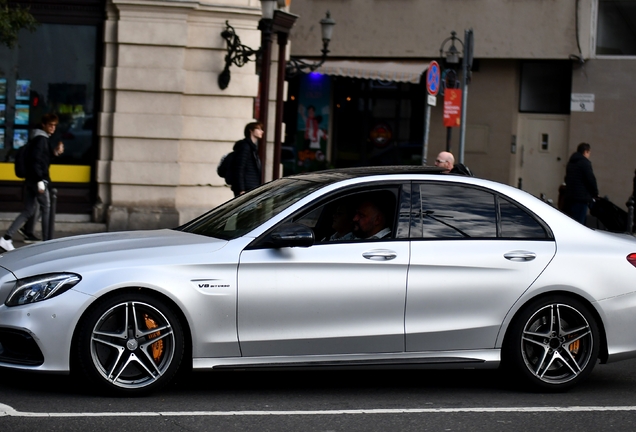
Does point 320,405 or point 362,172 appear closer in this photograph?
point 320,405

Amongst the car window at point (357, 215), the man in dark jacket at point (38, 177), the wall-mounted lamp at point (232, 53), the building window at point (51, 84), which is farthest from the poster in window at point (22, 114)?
the car window at point (357, 215)

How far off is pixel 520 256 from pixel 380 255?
0.95m

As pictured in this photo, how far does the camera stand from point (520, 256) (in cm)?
682

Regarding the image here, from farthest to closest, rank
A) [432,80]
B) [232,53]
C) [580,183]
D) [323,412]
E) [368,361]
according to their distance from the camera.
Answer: [580,183] → [232,53] → [432,80] → [368,361] → [323,412]

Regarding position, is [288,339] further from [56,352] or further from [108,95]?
[108,95]

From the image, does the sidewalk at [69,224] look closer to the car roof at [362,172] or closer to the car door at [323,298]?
the car roof at [362,172]

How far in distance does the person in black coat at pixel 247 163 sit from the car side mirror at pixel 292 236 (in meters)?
7.65

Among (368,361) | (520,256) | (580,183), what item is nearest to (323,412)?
(368,361)

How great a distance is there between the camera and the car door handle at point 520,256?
22.3 feet

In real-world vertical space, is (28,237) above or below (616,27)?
below

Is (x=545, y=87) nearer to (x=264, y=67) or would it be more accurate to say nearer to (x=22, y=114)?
(x=264, y=67)

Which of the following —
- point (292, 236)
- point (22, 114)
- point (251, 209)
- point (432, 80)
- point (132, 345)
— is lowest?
point (132, 345)

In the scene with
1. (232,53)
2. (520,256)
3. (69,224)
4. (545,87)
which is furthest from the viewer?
(545,87)

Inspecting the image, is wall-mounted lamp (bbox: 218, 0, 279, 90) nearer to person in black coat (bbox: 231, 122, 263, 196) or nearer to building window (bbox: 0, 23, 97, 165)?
building window (bbox: 0, 23, 97, 165)
